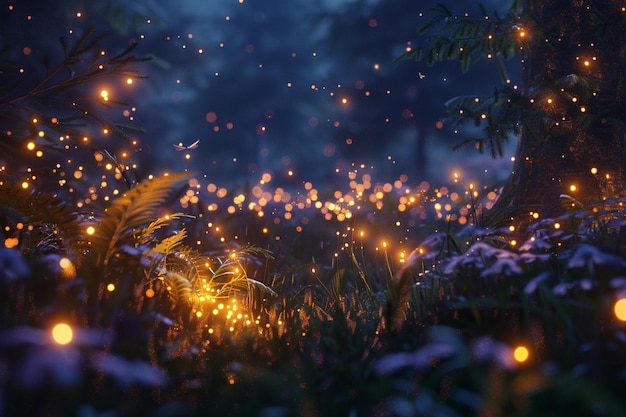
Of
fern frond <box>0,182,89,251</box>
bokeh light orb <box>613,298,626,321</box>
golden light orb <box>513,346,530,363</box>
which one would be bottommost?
golden light orb <box>513,346,530,363</box>

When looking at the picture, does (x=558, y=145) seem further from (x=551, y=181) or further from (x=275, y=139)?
(x=275, y=139)

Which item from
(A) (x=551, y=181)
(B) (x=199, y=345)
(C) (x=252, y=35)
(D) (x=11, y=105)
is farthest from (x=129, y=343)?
(C) (x=252, y=35)

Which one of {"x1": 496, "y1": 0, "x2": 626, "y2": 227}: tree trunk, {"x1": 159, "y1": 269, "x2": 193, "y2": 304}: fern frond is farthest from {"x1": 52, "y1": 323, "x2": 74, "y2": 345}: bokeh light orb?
{"x1": 496, "y1": 0, "x2": 626, "y2": 227}: tree trunk

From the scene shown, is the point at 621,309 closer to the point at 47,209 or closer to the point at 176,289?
the point at 176,289

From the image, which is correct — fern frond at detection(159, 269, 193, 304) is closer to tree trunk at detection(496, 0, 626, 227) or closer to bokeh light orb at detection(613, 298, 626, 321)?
bokeh light orb at detection(613, 298, 626, 321)

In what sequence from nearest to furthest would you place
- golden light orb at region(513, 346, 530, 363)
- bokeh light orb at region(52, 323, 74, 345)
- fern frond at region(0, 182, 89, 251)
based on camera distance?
bokeh light orb at region(52, 323, 74, 345) → golden light orb at region(513, 346, 530, 363) → fern frond at region(0, 182, 89, 251)

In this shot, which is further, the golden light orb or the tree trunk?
the tree trunk

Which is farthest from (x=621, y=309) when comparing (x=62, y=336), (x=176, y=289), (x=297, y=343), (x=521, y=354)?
(x=176, y=289)

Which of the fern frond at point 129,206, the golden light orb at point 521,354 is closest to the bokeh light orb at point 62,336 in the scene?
the fern frond at point 129,206
